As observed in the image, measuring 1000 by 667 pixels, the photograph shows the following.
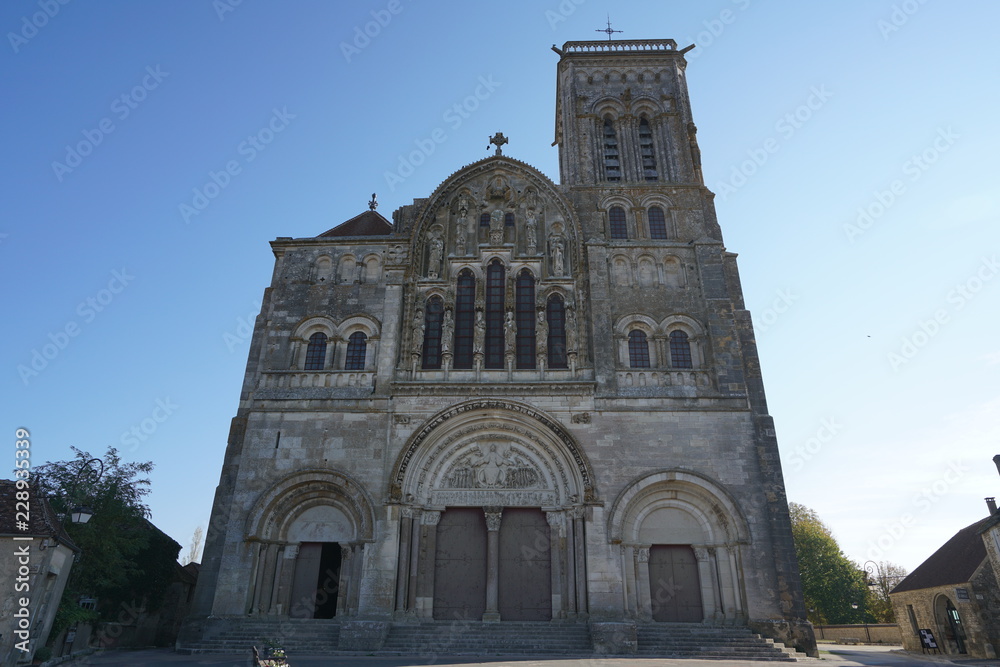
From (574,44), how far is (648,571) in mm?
Result: 24811

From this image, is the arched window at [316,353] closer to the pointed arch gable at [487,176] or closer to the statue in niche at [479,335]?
the pointed arch gable at [487,176]

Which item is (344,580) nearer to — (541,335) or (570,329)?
(541,335)

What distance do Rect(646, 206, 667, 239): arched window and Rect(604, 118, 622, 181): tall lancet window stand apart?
10.3ft

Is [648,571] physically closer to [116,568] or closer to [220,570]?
[220,570]

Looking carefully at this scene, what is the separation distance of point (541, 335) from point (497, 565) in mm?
7674

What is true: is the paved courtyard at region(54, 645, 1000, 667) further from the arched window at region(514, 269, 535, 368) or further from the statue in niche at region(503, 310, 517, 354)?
the statue in niche at region(503, 310, 517, 354)

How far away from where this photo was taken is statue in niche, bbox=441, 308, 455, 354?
21.7 meters

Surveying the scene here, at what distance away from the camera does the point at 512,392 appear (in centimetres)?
2083

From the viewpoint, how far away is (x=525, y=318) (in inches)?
894

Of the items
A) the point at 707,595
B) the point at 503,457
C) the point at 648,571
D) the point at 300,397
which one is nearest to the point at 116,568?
the point at 300,397

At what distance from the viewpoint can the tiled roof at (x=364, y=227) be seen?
25875 millimetres

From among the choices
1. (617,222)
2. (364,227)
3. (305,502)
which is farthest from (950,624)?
(364,227)

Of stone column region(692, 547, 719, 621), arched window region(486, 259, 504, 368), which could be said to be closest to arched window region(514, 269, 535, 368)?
arched window region(486, 259, 504, 368)

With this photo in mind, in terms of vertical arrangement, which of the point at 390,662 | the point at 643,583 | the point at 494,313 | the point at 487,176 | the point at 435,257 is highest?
the point at 487,176
